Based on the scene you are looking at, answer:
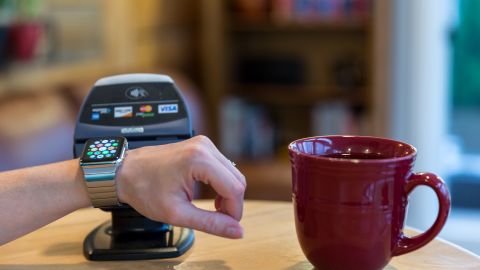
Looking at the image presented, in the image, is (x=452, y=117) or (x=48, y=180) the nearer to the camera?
(x=48, y=180)

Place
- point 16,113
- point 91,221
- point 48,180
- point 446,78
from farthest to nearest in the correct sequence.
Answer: point 446,78, point 16,113, point 91,221, point 48,180

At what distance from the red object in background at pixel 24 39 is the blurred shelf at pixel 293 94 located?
136cm

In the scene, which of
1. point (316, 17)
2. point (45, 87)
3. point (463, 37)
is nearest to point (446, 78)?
point (316, 17)

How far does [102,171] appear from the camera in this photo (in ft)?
3.02

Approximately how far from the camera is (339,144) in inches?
36.9

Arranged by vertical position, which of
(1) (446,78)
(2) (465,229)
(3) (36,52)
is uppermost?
(3) (36,52)

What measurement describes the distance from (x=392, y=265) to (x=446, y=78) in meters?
2.61

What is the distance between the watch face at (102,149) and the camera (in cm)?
94

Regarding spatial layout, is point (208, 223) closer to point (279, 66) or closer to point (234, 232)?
point (234, 232)

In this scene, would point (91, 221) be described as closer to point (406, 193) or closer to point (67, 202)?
point (67, 202)

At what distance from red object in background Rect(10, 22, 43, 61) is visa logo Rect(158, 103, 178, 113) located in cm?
156

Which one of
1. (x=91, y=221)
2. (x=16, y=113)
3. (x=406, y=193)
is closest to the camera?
(x=406, y=193)

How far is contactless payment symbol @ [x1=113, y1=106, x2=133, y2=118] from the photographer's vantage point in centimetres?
104

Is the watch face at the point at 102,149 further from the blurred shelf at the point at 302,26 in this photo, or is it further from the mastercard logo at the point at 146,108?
the blurred shelf at the point at 302,26
